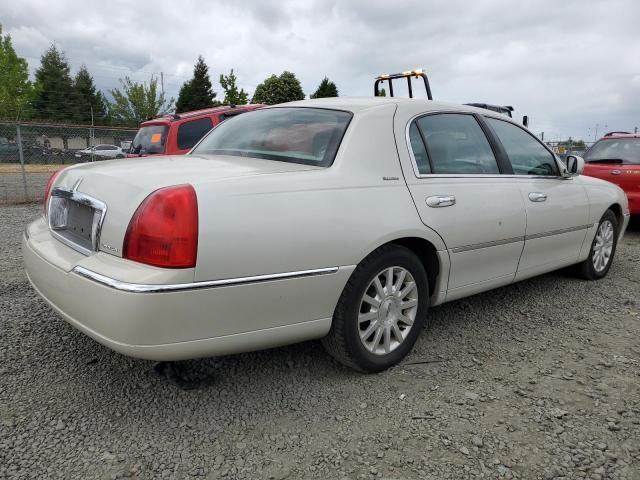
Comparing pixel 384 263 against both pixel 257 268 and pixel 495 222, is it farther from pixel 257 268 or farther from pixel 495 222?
pixel 495 222

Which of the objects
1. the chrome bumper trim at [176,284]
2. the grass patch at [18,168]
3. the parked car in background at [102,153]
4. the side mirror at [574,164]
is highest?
the side mirror at [574,164]

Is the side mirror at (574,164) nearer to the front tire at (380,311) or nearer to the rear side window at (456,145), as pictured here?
the rear side window at (456,145)

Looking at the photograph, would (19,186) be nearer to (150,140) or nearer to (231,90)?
(150,140)

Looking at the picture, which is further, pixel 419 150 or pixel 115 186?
pixel 419 150

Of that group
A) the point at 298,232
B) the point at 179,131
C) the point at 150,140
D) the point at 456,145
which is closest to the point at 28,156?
the point at 150,140

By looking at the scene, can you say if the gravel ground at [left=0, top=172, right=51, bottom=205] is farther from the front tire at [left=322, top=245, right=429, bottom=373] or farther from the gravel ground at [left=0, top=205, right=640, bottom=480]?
the front tire at [left=322, top=245, right=429, bottom=373]

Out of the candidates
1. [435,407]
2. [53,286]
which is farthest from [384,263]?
[53,286]

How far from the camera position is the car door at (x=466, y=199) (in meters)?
3.02

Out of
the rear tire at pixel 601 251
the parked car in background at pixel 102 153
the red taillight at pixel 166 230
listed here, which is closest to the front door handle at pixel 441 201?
the red taillight at pixel 166 230

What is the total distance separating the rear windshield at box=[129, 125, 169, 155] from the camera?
807cm

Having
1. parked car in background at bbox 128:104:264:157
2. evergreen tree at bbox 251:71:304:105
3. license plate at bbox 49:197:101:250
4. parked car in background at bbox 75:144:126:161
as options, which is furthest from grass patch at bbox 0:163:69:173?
evergreen tree at bbox 251:71:304:105

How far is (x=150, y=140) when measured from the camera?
27.3 ft

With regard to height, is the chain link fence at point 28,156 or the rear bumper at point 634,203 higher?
the rear bumper at point 634,203

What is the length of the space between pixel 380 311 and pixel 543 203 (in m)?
1.77
